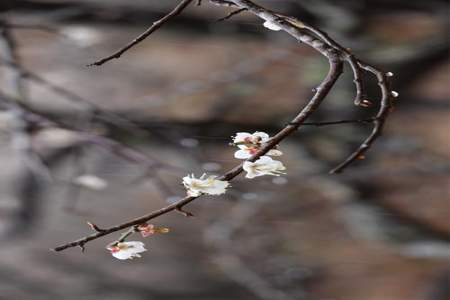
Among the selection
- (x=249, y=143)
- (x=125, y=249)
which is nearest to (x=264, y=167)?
(x=249, y=143)

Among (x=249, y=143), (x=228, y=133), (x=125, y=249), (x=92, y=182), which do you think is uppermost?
(x=249, y=143)

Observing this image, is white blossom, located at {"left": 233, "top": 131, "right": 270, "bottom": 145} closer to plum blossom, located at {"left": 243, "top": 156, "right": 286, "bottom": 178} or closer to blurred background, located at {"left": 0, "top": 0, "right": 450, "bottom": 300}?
plum blossom, located at {"left": 243, "top": 156, "right": 286, "bottom": 178}

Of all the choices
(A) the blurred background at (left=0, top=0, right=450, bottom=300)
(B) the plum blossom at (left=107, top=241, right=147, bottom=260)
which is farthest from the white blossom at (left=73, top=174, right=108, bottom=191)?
(B) the plum blossom at (left=107, top=241, right=147, bottom=260)

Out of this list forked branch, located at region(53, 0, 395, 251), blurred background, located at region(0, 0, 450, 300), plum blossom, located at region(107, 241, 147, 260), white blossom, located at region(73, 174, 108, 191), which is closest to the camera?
forked branch, located at region(53, 0, 395, 251)

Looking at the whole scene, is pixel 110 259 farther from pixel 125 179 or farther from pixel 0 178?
pixel 0 178

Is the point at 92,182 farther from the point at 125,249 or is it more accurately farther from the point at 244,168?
the point at 244,168

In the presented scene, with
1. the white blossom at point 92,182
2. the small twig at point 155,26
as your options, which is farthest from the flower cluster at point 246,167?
the white blossom at point 92,182

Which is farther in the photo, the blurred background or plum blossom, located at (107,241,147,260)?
the blurred background

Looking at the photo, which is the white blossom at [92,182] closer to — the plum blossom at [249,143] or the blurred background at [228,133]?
the blurred background at [228,133]

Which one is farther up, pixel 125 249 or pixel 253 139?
pixel 253 139
